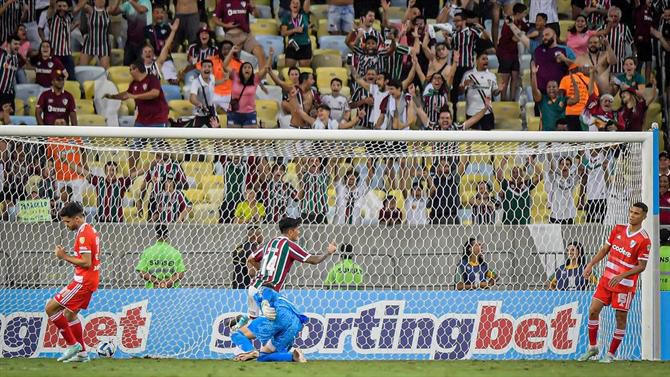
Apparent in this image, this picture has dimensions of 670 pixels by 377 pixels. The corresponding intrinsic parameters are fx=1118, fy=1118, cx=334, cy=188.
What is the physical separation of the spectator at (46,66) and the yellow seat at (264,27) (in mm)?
3199

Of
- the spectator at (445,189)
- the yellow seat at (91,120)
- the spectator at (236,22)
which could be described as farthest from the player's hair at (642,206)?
the yellow seat at (91,120)

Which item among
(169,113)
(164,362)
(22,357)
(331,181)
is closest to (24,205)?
(22,357)

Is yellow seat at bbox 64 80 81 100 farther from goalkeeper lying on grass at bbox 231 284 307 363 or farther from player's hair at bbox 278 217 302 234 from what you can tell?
goalkeeper lying on grass at bbox 231 284 307 363

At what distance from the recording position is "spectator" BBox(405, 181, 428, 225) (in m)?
12.5

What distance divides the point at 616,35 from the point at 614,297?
729 cm

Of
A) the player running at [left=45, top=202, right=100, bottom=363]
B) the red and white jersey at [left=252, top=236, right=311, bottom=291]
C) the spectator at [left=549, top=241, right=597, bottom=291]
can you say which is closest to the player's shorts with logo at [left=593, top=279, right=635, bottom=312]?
the spectator at [left=549, top=241, right=597, bottom=291]

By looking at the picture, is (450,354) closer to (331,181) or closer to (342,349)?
(342,349)

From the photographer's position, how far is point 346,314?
1209cm

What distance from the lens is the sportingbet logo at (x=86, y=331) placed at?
11.7 m

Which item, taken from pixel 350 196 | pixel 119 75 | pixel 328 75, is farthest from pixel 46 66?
pixel 350 196

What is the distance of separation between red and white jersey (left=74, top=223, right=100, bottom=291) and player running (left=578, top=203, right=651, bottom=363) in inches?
192

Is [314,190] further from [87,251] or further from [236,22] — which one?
[236,22]

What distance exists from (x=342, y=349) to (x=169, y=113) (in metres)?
5.91

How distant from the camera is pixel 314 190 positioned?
1270 centimetres
